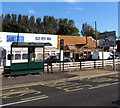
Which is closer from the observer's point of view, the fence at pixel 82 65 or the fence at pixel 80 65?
the fence at pixel 80 65

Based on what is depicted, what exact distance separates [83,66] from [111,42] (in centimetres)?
432

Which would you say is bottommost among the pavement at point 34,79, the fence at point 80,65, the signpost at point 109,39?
the pavement at point 34,79

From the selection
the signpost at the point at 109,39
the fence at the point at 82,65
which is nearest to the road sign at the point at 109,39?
the signpost at the point at 109,39

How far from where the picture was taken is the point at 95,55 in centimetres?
3700

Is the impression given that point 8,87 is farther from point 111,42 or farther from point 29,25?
point 29,25

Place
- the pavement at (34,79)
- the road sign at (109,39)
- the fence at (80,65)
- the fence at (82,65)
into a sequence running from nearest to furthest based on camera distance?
1. the pavement at (34,79)
2. the fence at (80,65)
3. the fence at (82,65)
4. the road sign at (109,39)

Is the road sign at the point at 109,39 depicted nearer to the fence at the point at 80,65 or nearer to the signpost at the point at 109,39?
the signpost at the point at 109,39

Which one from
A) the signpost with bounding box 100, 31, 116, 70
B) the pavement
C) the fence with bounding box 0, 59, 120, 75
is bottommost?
the pavement

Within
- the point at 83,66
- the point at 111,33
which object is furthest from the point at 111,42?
the point at 83,66

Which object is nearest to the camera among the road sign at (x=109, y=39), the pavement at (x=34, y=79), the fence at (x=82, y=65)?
the pavement at (x=34, y=79)

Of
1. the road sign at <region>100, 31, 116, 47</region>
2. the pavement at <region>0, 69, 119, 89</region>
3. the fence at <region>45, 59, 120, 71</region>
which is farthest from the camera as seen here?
the road sign at <region>100, 31, 116, 47</region>

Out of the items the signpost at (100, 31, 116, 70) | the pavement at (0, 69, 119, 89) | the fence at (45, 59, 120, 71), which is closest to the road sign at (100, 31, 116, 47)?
the signpost at (100, 31, 116, 70)

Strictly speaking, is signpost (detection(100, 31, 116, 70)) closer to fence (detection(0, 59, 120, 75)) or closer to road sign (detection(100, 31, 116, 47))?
road sign (detection(100, 31, 116, 47))

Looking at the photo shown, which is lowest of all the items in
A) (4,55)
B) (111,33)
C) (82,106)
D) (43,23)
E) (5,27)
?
(82,106)
